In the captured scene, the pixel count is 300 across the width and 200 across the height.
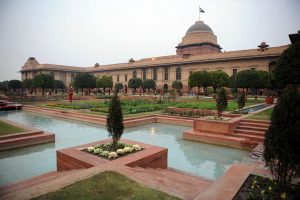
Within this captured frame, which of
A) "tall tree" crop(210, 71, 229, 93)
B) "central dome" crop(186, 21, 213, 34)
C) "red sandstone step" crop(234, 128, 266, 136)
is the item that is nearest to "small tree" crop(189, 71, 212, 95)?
"tall tree" crop(210, 71, 229, 93)

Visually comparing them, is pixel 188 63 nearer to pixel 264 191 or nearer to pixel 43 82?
pixel 43 82

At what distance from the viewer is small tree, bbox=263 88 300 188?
3.09 metres

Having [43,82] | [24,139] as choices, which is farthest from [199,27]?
[24,139]

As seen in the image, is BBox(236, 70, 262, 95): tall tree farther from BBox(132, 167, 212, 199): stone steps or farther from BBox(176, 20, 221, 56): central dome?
BBox(176, 20, 221, 56): central dome

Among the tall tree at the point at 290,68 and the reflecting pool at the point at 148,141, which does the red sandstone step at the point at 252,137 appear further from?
the tall tree at the point at 290,68

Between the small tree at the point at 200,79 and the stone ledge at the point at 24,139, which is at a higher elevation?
the small tree at the point at 200,79

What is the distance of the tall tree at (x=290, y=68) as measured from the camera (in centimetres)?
985

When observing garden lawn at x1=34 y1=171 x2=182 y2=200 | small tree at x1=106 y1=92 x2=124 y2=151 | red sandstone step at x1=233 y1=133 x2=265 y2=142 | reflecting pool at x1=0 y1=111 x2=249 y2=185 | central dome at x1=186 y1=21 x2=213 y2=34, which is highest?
central dome at x1=186 y1=21 x2=213 y2=34

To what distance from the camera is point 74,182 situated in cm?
369

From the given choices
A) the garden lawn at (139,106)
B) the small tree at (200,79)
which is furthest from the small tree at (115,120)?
the small tree at (200,79)

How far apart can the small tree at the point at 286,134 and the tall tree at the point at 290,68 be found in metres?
7.85

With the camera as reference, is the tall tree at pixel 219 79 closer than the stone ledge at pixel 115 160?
No

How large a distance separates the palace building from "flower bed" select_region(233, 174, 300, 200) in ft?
106

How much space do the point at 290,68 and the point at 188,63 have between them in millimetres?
31127
